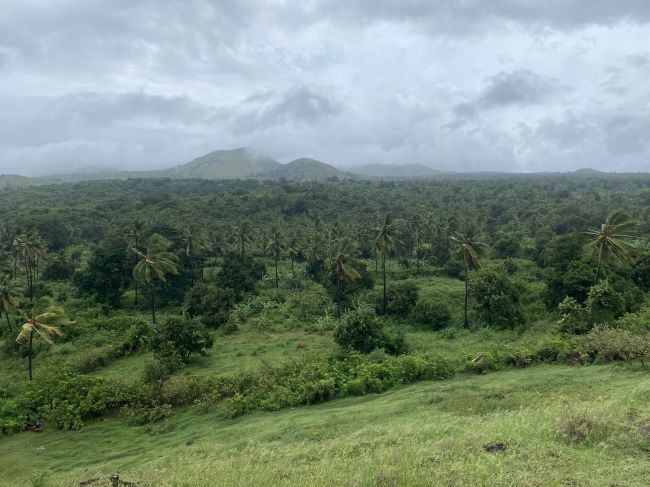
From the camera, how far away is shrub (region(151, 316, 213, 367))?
36.9 m

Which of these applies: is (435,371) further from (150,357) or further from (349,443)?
(150,357)

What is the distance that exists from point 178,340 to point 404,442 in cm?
2771

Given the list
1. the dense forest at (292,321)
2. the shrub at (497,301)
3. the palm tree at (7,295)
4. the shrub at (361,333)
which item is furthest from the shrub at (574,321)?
the palm tree at (7,295)

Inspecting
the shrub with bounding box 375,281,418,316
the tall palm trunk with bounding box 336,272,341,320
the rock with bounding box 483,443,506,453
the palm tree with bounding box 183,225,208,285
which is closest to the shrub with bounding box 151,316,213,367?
the tall palm trunk with bounding box 336,272,341,320

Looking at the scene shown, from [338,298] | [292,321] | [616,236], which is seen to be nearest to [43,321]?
[292,321]

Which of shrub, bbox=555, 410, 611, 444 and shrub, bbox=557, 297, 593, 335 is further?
shrub, bbox=557, 297, 593, 335

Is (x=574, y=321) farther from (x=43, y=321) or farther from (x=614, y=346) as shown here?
(x=43, y=321)

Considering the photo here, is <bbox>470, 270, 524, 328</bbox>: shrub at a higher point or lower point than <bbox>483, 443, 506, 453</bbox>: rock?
lower

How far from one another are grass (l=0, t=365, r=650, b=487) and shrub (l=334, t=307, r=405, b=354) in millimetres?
9512

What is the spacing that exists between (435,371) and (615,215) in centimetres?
2298

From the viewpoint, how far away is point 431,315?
4916 cm

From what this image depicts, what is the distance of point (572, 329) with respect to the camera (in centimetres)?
3659

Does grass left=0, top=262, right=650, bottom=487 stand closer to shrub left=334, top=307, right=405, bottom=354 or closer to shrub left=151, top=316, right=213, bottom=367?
shrub left=151, top=316, right=213, bottom=367

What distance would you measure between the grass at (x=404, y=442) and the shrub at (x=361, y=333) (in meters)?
9.51
